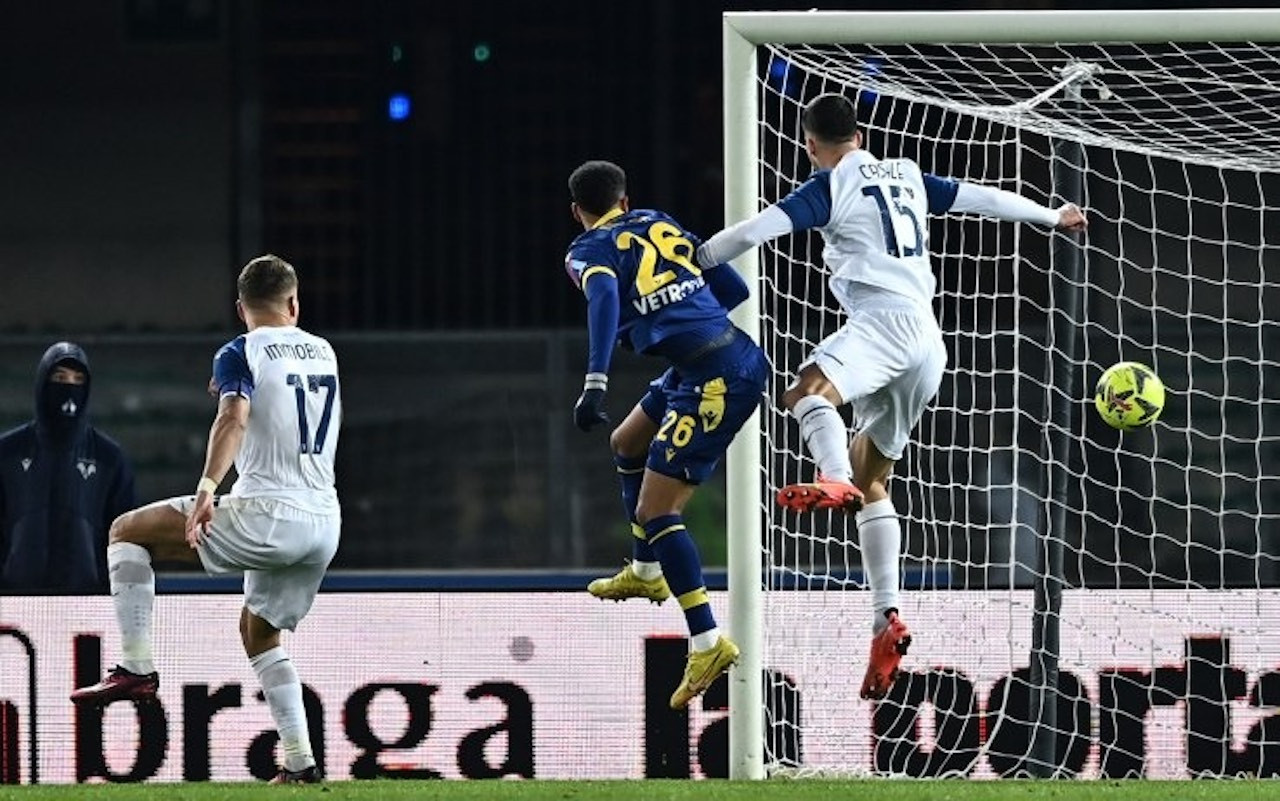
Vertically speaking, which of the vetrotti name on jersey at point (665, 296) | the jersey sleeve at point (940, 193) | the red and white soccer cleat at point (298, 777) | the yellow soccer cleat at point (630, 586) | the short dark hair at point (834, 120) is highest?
the short dark hair at point (834, 120)

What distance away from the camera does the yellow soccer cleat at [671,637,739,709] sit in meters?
8.48

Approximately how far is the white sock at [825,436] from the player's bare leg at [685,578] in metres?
0.51

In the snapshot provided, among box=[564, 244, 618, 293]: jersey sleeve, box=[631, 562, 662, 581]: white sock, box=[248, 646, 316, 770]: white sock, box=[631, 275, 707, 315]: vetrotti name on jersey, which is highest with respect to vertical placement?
box=[564, 244, 618, 293]: jersey sleeve

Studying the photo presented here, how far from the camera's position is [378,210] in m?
15.7

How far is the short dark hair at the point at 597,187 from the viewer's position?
8.64 m

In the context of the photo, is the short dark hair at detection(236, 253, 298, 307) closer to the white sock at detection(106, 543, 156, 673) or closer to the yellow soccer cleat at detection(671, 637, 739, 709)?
the white sock at detection(106, 543, 156, 673)

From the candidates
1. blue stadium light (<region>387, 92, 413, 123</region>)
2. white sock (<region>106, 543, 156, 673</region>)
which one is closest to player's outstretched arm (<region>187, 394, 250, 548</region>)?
white sock (<region>106, 543, 156, 673</region>)

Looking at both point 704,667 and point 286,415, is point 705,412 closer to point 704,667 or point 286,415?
point 704,667

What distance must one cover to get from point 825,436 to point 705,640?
773mm

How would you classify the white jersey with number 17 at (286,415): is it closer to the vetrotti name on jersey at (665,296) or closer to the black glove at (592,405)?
the black glove at (592,405)

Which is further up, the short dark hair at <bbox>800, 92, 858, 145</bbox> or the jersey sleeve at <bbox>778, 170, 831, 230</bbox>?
the short dark hair at <bbox>800, 92, 858, 145</bbox>

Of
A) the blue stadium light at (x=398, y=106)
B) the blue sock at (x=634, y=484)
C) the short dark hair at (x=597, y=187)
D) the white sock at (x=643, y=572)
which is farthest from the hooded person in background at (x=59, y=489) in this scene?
the blue stadium light at (x=398, y=106)

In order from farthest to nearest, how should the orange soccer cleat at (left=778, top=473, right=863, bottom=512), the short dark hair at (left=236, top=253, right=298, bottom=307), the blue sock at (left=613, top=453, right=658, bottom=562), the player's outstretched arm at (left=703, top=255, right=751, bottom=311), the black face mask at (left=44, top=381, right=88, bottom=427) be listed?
the black face mask at (left=44, top=381, right=88, bottom=427) < the blue sock at (left=613, top=453, right=658, bottom=562) < the player's outstretched arm at (left=703, top=255, right=751, bottom=311) < the short dark hair at (left=236, top=253, right=298, bottom=307) < the orange soccer cleat at (left=778, top=473, right=863, bottom=512)

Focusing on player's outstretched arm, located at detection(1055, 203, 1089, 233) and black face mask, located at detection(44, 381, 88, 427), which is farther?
black face mask, located at detection(44, 381, 88, 427)
